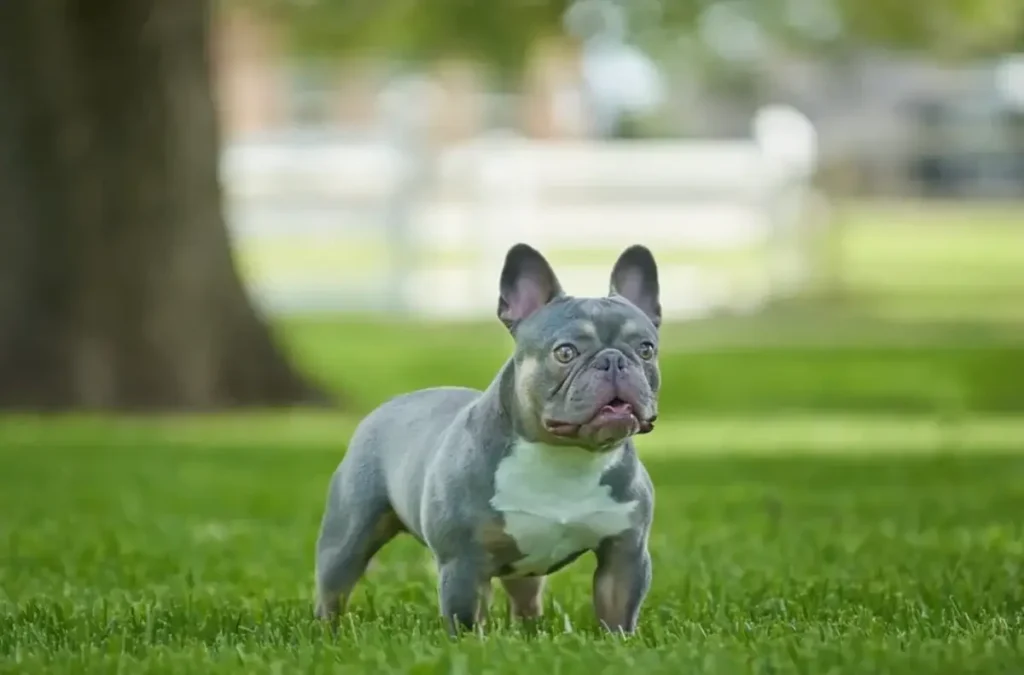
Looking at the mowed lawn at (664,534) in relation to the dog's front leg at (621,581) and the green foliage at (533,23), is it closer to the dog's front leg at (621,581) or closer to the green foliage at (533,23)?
the dog's front leg at (621,581)

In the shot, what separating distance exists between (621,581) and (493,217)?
1739 centimetres

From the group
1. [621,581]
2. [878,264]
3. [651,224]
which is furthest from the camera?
[878,264]

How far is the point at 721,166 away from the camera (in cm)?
2302

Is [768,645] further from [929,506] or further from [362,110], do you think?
[362,110]

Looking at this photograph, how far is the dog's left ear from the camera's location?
15.8ft

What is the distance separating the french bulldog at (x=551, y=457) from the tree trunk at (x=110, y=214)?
334 inches

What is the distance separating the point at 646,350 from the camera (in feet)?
14.9

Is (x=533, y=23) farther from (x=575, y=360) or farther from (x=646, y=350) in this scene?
(x=575, y=360)

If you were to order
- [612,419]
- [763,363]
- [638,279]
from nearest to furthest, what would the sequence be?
1. [612,419]
2. [638,279]
3. [763,363]

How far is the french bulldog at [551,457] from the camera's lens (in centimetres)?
441

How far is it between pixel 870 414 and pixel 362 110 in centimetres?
3008

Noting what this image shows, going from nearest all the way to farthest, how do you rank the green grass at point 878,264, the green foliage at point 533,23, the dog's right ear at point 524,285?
the dog's right ear at point 524,285
the green foliage at point 533,23
the green grass at point 878,264

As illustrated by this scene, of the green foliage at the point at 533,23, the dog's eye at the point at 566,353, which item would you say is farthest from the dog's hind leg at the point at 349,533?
the green foliage at the point at 533,23

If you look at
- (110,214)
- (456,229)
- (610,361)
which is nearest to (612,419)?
(610,361)
